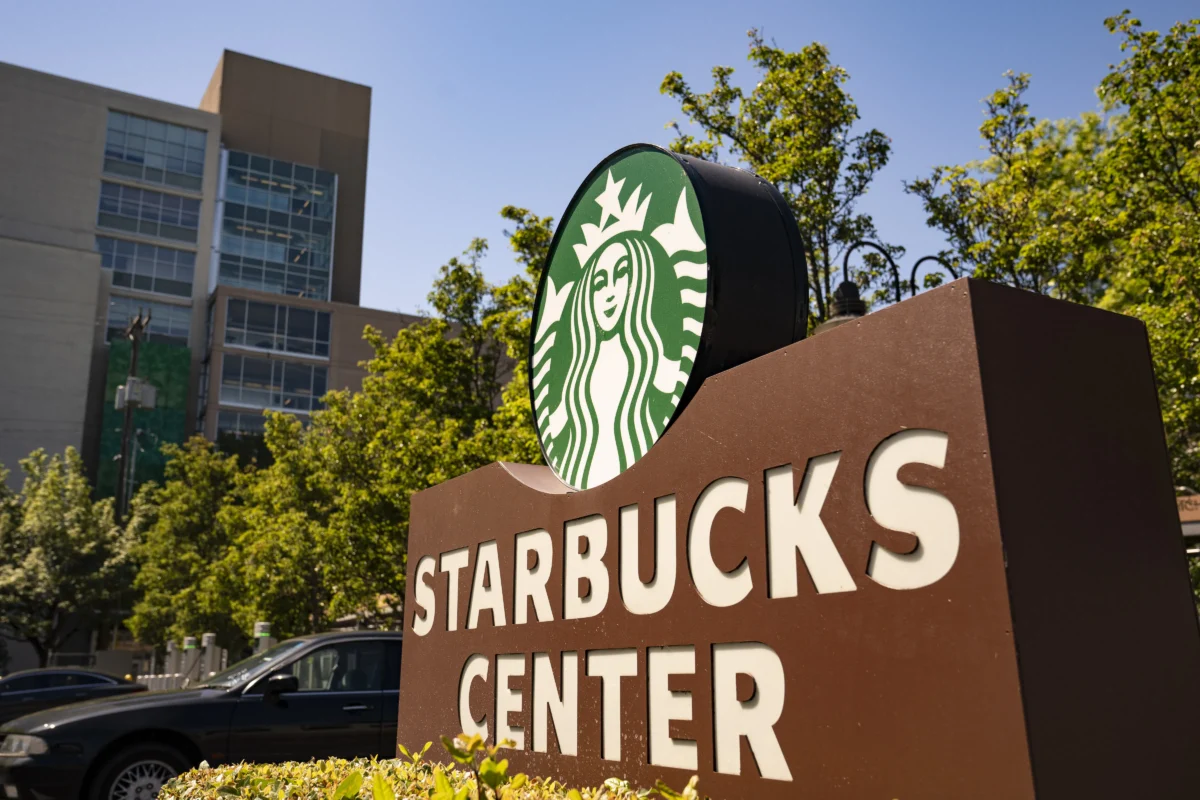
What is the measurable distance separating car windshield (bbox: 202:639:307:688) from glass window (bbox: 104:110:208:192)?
51.7 meters

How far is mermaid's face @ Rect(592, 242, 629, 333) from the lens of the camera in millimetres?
3893

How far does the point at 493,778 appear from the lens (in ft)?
7.52

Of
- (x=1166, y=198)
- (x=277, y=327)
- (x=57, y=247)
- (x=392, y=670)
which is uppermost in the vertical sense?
(x=57, y=247)

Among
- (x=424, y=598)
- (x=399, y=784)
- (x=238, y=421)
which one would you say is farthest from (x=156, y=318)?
(x=399, y=784)

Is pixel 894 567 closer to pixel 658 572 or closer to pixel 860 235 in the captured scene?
pixel 658 572

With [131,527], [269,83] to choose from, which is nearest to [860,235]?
[131,527]

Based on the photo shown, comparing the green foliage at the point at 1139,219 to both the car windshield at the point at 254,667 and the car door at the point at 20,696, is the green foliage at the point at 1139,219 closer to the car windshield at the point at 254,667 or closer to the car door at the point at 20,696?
the car windshield at the point at 254,667

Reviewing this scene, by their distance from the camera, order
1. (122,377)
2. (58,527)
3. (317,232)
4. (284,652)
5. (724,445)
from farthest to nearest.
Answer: (317,232) < (122,377) < (58,527) < (284,652) < (724,445)

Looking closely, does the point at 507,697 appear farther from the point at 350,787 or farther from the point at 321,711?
the point at 321,711

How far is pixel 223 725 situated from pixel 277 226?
179ft

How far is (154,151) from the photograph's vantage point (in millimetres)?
54531

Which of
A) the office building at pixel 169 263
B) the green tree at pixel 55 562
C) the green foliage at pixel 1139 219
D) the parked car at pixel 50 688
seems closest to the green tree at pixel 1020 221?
the green foliage at pixel 1139 219

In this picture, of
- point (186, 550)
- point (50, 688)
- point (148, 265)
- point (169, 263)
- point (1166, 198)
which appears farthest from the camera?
point (169, 263)

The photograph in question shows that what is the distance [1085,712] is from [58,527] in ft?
115
